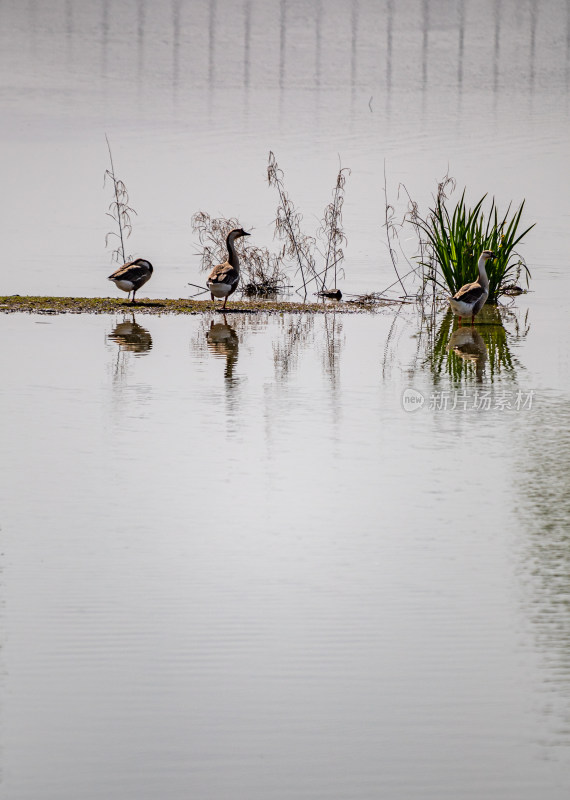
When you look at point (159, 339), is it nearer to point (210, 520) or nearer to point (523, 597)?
point (210, 520)

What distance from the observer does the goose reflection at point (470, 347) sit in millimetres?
13500

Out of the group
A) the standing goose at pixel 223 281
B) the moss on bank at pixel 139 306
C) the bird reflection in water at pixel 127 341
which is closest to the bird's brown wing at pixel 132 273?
the moss on bank at pixel 139 306

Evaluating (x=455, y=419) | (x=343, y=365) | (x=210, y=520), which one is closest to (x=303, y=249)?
(x=343, y=365)

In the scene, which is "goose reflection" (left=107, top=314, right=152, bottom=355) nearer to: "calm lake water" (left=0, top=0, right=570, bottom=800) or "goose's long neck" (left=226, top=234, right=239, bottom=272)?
"calm lake water" (left=0, top=0, right=570, bottom=800)

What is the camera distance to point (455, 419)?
10203mm

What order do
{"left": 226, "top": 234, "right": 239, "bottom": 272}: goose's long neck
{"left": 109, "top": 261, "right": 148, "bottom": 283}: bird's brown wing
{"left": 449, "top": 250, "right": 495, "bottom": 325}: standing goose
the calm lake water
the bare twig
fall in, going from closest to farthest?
the calm lake water < {"left": 449, "top": 250, "right": 495, "bottom": 325}: standing goose < {"left": 109, "top": 261, "right": 148, "bottom": 283}: bird's brown wing < {"left": 226, "top": 234, "right": 239, "bottom": 272}: goose's long neck < the bare twig

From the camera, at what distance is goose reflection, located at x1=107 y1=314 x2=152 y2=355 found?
14.4 m

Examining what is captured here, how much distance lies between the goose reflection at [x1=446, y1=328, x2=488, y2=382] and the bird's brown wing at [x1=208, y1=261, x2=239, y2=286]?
346 centimetres

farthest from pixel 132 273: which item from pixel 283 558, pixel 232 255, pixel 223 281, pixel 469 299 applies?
pixel 283 558

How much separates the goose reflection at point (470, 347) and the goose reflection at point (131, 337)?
3.42 metres

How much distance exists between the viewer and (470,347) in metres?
15.0

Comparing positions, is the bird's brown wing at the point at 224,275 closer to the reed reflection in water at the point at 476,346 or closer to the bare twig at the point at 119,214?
the bare twig at the point at 119,214

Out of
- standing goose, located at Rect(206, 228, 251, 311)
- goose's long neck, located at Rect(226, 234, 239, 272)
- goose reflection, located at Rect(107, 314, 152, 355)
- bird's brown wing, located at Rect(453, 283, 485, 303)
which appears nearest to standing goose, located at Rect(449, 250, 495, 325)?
bird's brown wing, located at Rect(453, 283, 485, 303)

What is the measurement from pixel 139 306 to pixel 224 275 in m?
1.43
